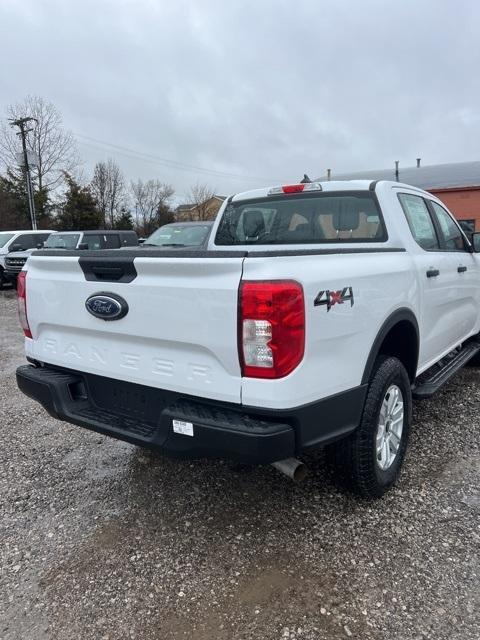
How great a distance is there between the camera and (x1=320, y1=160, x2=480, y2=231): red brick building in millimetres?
17797

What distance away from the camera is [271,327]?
2088mm

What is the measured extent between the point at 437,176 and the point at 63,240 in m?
15.8

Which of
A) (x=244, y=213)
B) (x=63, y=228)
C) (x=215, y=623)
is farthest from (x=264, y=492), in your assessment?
(x=63, y=228)

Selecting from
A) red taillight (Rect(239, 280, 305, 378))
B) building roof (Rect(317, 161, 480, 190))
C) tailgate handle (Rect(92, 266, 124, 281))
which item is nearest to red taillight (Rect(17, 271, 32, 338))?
tailgate handle (Rect(92, 266, 124, 281))

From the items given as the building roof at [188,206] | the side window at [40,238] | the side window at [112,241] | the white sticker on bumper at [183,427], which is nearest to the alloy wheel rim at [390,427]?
the white sticker on bumper at [183,427]

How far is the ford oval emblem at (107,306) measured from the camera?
254 centimetres

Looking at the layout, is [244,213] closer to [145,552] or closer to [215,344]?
[215,344]

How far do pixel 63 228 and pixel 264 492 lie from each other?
122ft

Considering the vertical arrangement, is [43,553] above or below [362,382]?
below

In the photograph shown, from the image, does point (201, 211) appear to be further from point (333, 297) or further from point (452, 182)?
point (333, 297)

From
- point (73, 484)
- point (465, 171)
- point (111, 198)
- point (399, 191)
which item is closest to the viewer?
point (73, 484)

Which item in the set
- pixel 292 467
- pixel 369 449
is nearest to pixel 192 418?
pixel 292 467

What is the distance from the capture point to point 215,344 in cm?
222

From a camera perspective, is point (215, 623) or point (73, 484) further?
point (73, 484)
